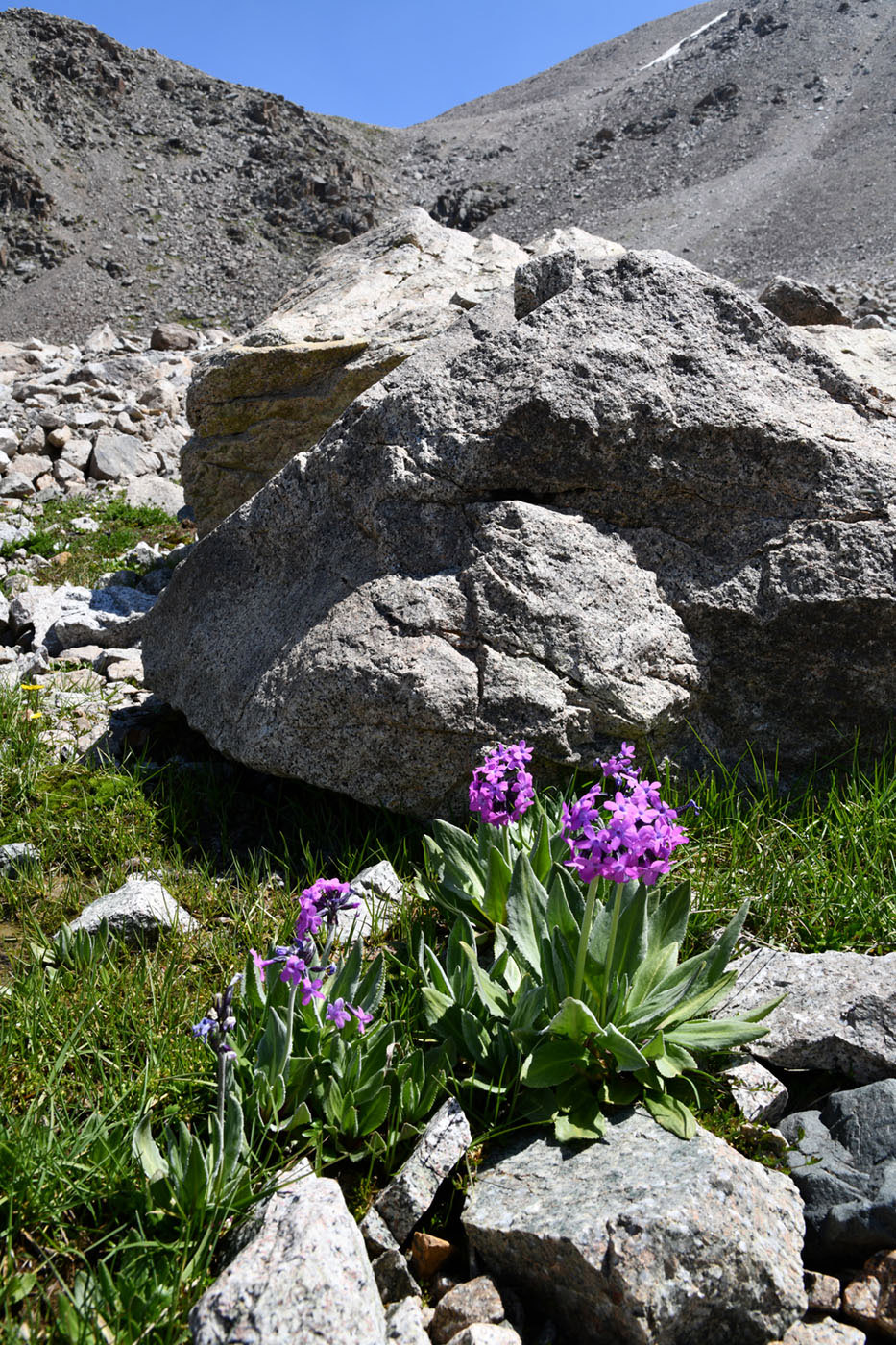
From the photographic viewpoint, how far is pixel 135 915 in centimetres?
362

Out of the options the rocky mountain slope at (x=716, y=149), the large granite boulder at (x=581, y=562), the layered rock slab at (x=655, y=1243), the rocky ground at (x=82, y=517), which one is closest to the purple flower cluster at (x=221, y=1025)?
the layered rock slab at (x=655, y=1243)

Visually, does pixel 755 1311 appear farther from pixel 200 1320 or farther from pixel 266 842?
pixel 266 842

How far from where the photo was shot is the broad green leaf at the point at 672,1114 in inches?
101

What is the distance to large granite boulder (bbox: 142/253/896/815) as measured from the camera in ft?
13.5

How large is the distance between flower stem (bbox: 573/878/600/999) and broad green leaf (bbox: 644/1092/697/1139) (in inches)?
14.2

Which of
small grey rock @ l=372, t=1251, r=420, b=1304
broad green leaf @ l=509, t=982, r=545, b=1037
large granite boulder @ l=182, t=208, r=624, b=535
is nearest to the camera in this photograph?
small grey rock @ l=372, t=1251, r=420, b=1304

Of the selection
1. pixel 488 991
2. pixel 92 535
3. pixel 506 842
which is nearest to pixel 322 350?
pixel 92 535

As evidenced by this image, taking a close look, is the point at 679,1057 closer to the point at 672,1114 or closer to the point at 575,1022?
the point at 672,1114

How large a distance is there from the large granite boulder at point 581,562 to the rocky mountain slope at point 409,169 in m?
22.4

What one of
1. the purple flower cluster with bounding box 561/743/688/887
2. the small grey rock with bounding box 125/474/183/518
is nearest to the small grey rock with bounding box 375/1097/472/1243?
the purple flower cluster with bounding box 561/743/688/887

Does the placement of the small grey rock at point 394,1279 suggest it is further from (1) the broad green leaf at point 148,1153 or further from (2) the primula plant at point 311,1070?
(1) the broad green leaf at point 148,1153

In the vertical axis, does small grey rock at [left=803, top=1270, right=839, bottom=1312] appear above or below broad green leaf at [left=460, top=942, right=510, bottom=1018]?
below

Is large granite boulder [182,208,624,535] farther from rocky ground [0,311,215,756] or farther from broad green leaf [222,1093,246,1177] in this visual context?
broad green leaf [222,1093,246,1177]

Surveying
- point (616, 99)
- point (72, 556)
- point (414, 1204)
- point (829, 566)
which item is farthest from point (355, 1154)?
point (616, 99)
